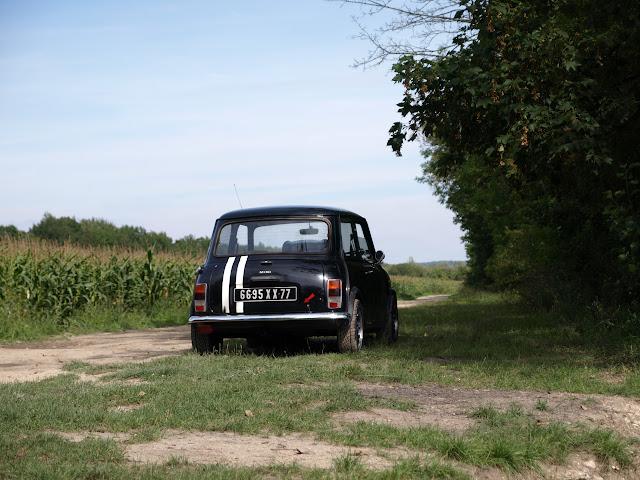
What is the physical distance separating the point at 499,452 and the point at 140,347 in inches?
381

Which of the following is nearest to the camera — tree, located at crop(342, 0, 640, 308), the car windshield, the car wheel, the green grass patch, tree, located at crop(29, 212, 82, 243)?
tree, located at crop(342, 0, 640, 308)

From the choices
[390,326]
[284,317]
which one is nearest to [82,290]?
[390,326]

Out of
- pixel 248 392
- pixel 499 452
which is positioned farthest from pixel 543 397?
pixel 248 392

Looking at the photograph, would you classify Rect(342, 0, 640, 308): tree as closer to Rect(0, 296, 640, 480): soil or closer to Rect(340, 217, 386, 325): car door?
Rect(340, 217, 386, 325): car door

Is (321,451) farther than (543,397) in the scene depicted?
No

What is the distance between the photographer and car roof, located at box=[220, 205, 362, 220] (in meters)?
11.1

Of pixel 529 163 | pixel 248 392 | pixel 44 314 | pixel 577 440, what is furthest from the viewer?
pixel 44 314

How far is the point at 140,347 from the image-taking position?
13633mm

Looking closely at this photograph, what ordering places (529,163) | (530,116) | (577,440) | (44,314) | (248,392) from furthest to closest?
(44,314)
(529,163)
(530,116)
(248,392)
(577,440)

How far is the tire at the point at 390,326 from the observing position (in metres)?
12.5

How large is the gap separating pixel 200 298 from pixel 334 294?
1.90 m

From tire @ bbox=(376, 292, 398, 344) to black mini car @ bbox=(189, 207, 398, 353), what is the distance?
2.69 ft

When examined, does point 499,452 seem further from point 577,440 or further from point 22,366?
point 22,366

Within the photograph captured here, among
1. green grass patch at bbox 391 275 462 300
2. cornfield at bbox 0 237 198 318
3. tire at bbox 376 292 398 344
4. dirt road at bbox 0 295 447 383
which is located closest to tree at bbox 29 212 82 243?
green grass patch at bbox 391 275 462 300
